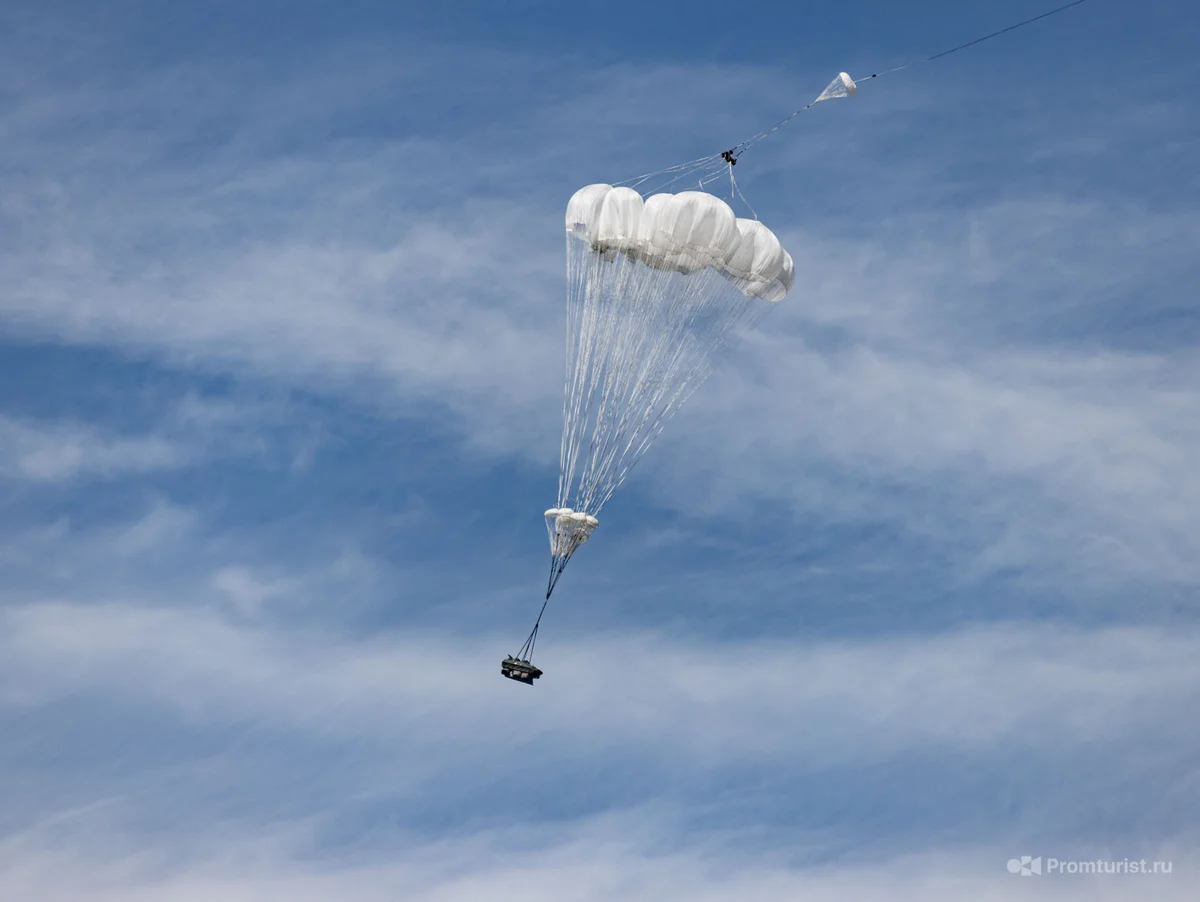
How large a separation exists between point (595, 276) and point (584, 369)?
309 centimetres

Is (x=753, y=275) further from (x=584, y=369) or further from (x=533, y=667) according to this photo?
(x=533, y=667)

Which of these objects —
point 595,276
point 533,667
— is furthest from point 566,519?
point 595,276

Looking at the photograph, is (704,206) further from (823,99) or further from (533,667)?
(533,667)

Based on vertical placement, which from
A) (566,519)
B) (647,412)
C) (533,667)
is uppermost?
(647,412)

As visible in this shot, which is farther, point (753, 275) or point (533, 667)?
point (753, 275)

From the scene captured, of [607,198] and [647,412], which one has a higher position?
[607,198]

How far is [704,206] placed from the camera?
167 ft

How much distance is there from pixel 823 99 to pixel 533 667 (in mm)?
17293

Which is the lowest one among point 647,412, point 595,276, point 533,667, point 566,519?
point 533,667

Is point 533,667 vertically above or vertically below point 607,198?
below

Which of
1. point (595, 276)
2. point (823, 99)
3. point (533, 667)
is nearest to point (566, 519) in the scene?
point (533, 667)

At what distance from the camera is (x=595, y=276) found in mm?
52094

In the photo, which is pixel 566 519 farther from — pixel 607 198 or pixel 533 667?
pixel 607 198

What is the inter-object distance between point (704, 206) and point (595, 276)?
3798 mm
